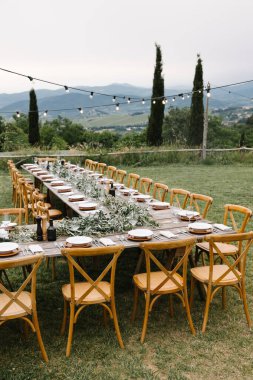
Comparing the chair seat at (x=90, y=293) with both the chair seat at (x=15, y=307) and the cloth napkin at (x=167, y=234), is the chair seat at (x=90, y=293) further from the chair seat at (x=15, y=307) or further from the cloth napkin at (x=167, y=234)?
the cloth napkin at (x=167, y=234)

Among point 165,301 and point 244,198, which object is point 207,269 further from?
point 244,198

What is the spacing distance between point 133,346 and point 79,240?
1.12 meters

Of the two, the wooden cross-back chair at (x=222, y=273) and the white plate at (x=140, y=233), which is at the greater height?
the white plate at (x=140, y=233)

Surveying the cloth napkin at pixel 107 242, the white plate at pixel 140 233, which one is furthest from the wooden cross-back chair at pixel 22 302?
the white plate at pixel 140 233

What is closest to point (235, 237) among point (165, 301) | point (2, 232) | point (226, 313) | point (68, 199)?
point (226, 313)

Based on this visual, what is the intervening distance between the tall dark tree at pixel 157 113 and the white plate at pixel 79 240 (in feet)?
57.4

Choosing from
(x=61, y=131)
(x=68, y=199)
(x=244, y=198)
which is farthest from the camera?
(x=61, y=131)

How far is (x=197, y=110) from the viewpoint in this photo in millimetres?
23000

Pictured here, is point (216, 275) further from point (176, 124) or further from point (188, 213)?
point (176, 124)

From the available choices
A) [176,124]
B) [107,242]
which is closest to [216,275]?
[107,242]

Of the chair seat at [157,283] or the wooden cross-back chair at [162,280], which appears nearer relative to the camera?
the wooden cross-back chair at [162,280]

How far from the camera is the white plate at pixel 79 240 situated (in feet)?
12.9

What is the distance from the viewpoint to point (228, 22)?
A: 48.9ft

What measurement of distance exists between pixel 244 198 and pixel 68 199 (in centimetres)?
560
